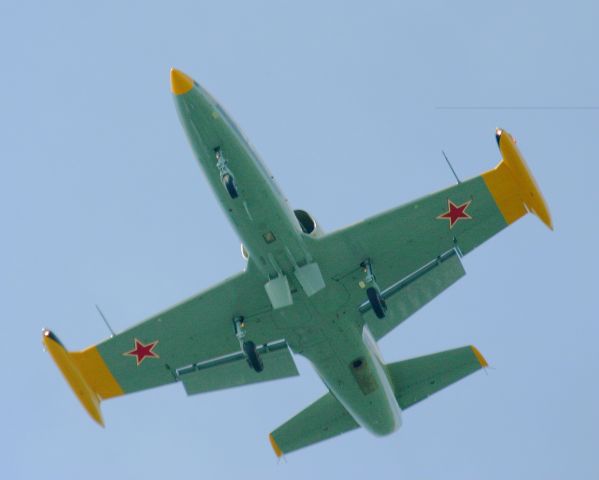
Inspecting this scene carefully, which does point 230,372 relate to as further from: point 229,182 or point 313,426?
point 229,182

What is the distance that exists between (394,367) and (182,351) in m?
7.78

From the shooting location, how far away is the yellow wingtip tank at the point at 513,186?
36.2 meters

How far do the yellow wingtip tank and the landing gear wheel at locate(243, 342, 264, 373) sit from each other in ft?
30.8

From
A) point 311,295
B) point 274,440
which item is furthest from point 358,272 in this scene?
point 274,440

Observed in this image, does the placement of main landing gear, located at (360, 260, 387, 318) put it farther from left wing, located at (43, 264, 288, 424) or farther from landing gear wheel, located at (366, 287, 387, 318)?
left wing, located at (43, 264, 288, 424)

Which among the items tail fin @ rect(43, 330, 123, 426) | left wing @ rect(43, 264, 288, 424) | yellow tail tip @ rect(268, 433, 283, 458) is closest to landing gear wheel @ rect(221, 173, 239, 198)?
left wing @ rect(43, 264, 288, 424)

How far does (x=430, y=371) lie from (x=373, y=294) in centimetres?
602

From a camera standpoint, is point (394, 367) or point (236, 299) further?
point (394, 367)

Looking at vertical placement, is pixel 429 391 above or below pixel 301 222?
below

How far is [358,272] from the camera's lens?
37.8 m

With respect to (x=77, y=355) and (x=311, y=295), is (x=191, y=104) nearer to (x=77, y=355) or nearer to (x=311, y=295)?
(x=311, y=295)

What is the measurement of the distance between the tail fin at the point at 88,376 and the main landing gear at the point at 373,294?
32.8ft

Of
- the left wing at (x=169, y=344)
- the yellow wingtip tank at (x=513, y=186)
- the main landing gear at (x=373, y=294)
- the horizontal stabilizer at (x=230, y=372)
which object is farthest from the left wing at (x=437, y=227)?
the horizontal stabilizer at (x=230, y=372)

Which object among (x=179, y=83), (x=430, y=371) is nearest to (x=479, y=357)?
(x=430, y=371)
